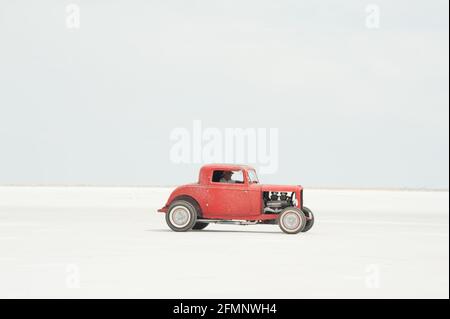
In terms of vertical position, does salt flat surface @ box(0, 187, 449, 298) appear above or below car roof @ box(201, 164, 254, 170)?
below

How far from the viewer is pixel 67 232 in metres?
21.4

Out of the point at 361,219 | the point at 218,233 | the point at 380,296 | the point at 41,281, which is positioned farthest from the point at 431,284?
the point at 361,219

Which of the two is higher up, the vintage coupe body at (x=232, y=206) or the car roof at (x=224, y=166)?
the car roof at (x=224, y=166)

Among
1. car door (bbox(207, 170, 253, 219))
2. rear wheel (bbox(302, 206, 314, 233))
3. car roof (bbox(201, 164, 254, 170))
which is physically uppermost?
car roof (bbox(201, 164, 254, 170))

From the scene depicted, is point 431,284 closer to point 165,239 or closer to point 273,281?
point 273,281

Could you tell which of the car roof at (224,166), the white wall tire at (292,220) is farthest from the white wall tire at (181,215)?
the white wall tire at (292,220)

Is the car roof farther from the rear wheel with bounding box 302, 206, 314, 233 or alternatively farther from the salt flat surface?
the rear wheel with bounding box 302, 206, 314, 233

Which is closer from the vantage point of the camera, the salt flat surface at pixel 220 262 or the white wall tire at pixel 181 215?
the salt flat surface at pixel 220 262

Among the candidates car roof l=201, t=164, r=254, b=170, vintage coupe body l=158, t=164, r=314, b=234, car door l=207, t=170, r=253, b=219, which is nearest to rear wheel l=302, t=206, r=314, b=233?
vintage coupe body l=158, t=164, r=314, b=234

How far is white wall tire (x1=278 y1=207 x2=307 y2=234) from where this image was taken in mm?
21484

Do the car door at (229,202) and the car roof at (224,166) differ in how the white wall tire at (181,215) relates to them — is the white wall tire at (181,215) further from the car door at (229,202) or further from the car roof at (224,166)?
the car roof at (224,166)

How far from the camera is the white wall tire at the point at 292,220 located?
846 inches

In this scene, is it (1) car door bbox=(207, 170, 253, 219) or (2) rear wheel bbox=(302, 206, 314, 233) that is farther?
(2) rear wheel bbox=(302, 206, 314, 233)

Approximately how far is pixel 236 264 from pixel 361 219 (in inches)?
611
